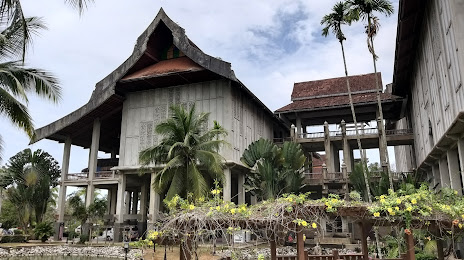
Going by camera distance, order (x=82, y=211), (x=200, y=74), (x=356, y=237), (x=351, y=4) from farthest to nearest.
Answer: (x=82, y=211) < (x=200, y=74) < (x=356, y=237) < (x=351, y=4)

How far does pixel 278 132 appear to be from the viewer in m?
29.4

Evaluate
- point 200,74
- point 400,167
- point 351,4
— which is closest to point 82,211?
point 200,74

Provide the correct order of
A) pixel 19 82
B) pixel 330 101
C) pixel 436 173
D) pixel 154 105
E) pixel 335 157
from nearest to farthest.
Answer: pixel 19 82 → pixel 436 173 → pixel 154 105 → pixel 330 101 → pixel 335 157

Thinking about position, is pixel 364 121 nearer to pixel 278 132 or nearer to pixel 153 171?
pixel 278 132

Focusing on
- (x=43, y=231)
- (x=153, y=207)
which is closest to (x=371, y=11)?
(x=153, y=207)

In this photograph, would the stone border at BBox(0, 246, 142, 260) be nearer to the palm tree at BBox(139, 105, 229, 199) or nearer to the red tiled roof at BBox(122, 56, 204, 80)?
the palm tree at BBox(139, 105, 229, 199)

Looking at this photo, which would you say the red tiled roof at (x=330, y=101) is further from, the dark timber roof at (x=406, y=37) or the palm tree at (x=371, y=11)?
the palm tree at (x=371, y=11)

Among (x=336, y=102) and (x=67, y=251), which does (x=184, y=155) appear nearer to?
(x=67, y=251)

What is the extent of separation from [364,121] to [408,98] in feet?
16.1

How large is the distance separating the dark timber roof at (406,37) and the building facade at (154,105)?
748cm

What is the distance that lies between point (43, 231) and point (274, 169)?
1492cm

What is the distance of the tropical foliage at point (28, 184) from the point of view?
25.4 metres

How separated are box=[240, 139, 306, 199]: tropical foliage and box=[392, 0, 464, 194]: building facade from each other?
18.2 feet

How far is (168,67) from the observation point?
21.4 metres
